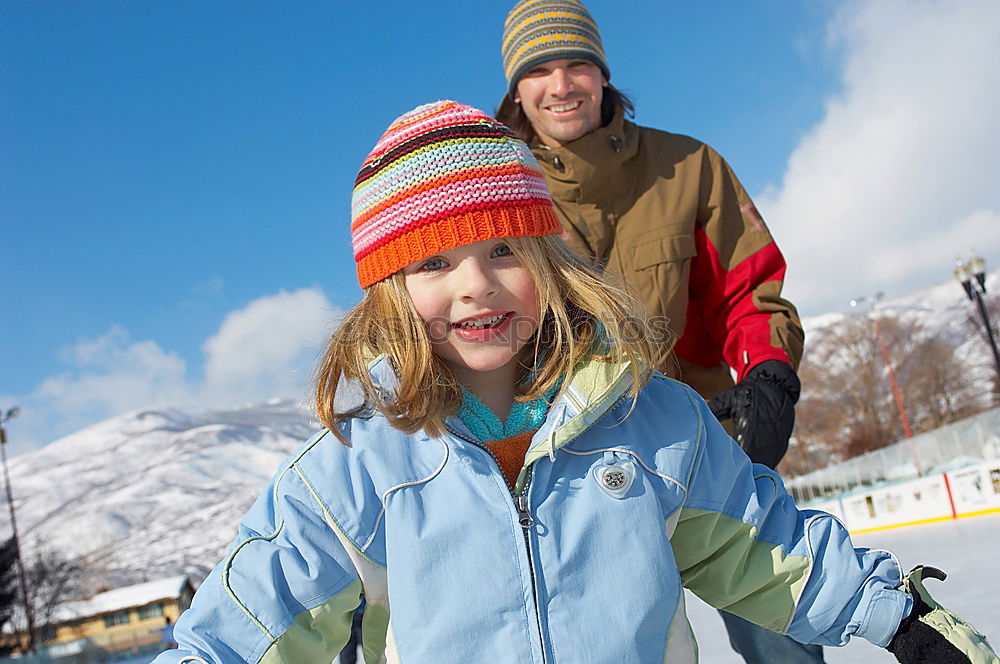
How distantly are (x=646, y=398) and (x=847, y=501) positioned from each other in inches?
509

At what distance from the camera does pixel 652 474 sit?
4.49ft

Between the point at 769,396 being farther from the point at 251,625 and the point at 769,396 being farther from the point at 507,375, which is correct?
the point at 251,625

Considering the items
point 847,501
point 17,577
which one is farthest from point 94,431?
point 847,501

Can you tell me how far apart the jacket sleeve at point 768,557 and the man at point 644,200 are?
70cm

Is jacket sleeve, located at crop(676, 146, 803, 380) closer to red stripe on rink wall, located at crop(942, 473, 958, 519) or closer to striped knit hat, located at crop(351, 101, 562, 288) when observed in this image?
striped knit hat, located at crop(351, 101, 562, 288)

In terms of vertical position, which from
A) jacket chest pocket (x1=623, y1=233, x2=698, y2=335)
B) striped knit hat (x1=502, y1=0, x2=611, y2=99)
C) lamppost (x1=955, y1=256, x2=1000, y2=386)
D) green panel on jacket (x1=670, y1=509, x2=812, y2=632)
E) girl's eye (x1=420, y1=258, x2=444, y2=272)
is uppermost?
lamppost (x1=955, y1=256, x2=1000, y2=386)

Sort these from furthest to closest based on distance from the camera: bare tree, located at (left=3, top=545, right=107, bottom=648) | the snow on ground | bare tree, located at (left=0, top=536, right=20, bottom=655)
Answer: bare tree, located at (left=3, top=545, right=107, bottom=648), bare tree, located at (left=0, top=536, right=20, bottom=655), the snow on ground

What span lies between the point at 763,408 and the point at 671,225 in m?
0.55

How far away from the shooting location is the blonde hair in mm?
1386

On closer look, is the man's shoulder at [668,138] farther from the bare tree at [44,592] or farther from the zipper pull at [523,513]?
the bare tree at [44,592]

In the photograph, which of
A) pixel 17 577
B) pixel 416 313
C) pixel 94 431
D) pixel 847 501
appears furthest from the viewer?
pixel 94 431

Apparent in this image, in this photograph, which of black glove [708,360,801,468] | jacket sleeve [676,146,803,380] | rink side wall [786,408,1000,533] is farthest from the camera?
rink side wall [786,408,1000,533]

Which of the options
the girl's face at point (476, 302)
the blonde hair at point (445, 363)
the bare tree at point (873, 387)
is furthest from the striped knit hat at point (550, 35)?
the bare tree at point (873, 387)

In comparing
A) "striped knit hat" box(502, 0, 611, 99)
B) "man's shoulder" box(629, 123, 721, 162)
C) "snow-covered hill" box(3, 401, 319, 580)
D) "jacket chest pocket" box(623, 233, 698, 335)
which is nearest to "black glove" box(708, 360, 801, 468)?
"jacket chest pocket" box(623, 233, 698, 335)
